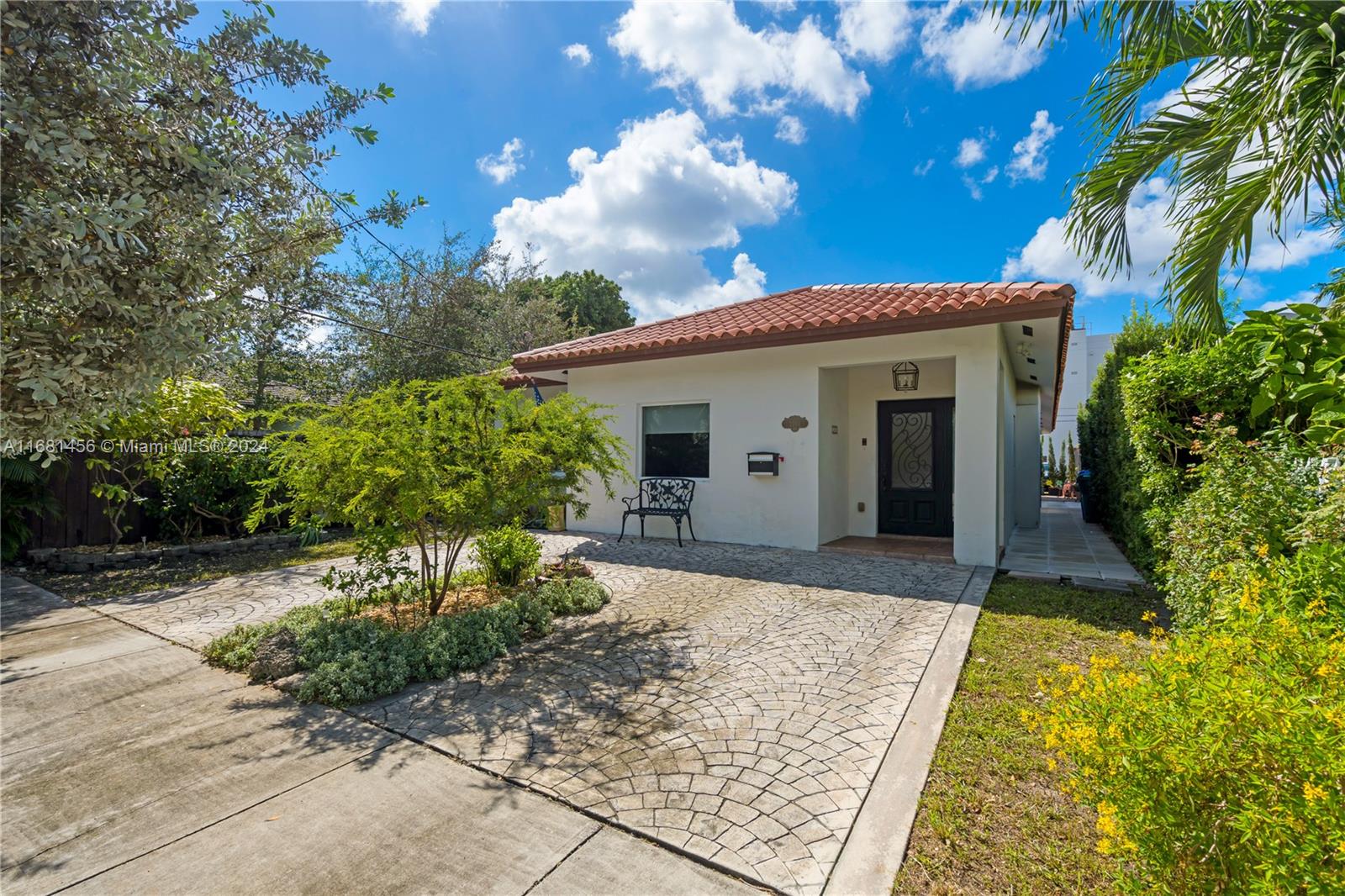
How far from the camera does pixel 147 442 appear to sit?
8234mm

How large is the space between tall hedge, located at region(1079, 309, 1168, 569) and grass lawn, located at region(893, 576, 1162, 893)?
264 centimetres

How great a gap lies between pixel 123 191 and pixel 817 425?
298 inches

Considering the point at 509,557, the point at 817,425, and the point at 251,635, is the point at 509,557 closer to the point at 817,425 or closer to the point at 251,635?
the point at 251,635

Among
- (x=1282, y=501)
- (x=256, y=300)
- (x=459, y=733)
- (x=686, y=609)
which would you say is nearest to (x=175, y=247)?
(x=256, y=300)

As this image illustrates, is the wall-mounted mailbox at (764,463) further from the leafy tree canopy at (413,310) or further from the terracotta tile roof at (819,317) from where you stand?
the leafy tree canopy at (413,310)

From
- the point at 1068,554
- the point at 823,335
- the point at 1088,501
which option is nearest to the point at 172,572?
the point at 823,335

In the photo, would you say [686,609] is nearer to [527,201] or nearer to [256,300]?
[256,300]

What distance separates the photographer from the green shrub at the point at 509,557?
5.81m

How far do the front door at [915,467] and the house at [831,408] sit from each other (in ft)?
0.06

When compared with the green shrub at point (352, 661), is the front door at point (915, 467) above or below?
above

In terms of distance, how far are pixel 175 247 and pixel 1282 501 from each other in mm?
5515

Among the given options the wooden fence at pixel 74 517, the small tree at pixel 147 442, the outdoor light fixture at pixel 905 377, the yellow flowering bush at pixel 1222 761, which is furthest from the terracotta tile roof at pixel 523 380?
the yellow flowering bush at pixel 1222 761

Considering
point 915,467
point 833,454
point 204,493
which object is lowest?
point 204,493

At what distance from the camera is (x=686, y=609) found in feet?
18.2
